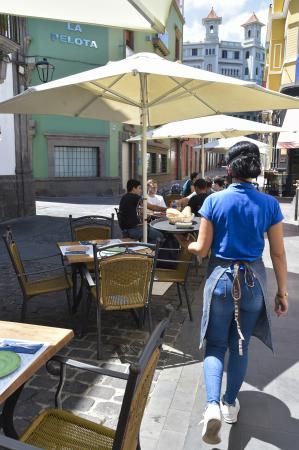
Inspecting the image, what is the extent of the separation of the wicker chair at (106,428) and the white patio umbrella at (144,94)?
2693 millimetres

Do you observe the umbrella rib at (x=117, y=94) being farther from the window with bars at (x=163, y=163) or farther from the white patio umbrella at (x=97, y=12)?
the window with bars at (x=163, y=163)

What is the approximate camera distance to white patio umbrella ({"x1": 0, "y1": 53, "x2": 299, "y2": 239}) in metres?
4.02

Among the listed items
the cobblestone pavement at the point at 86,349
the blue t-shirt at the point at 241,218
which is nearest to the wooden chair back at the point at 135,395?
the blue t-shirt at the point at 241,218

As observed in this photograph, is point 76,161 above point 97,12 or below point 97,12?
below

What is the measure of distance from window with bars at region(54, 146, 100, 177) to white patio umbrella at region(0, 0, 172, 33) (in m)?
17.5

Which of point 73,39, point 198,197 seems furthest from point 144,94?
point 73,39

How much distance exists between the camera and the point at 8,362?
195cm

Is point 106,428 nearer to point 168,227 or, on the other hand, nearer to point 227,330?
point 227,330

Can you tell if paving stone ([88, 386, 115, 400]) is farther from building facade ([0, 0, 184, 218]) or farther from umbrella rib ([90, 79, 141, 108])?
building facade ([0, 0, 184, 218])

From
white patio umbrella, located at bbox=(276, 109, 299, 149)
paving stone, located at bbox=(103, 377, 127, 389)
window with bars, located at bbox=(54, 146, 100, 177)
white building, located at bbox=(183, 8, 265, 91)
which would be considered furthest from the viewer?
white building, located at bbox=(183, 8, 265, 91)

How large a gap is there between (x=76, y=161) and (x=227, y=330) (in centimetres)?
1794

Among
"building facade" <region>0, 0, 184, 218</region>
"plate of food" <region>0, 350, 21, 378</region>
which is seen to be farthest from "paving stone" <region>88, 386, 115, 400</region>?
"building facade" <region>0, 0, 184, 218</region>

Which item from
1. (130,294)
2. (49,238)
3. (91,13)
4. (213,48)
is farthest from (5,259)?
(213,48)

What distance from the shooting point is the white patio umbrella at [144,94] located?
402cm
